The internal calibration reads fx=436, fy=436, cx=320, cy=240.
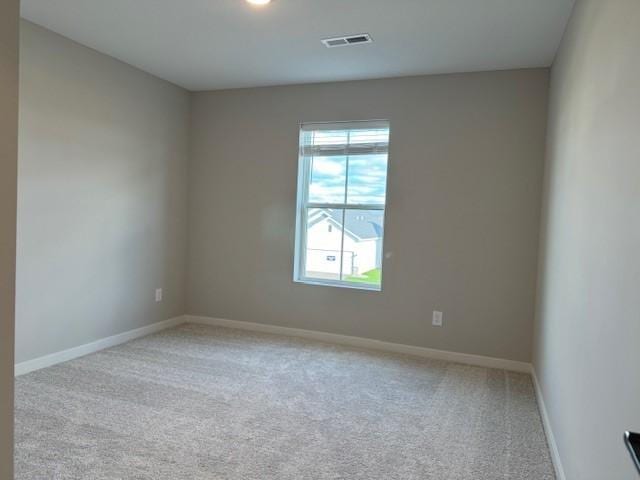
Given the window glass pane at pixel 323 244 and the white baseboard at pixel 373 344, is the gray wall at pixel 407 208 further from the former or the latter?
the window glass pane at pixel 323 244

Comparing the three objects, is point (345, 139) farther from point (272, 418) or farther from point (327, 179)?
point (272, 418)

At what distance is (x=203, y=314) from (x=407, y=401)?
2654mm

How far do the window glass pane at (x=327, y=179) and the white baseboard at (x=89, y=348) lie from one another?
2.02m

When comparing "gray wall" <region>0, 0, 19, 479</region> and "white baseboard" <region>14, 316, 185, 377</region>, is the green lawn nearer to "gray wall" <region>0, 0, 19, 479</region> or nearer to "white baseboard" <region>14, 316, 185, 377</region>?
"white baseboard" <region>14, 316, 185, 377</region>

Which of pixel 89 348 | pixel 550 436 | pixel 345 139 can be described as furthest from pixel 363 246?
pixel 89 348

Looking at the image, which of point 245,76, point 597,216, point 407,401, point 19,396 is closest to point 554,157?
point 597,216

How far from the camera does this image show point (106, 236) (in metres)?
3.83

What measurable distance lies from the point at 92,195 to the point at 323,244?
212cm

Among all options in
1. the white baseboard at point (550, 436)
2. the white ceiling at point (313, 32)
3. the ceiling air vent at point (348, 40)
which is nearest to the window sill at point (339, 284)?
the white baseboard at point (550, 436)

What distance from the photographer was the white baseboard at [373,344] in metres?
3.69

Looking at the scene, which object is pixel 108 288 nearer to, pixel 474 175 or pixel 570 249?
pixel 474 175

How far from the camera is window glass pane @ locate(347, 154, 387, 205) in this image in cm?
411

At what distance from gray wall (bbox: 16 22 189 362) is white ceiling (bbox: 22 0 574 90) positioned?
30 cm

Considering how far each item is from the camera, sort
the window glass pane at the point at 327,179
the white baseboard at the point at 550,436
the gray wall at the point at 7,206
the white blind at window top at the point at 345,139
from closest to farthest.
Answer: the gray wall at the point at 7,206 < the white baseboard at the point at 550,436 < the white blind at window top at the point at 345,139 < the window glass pane at the point at 327,179
